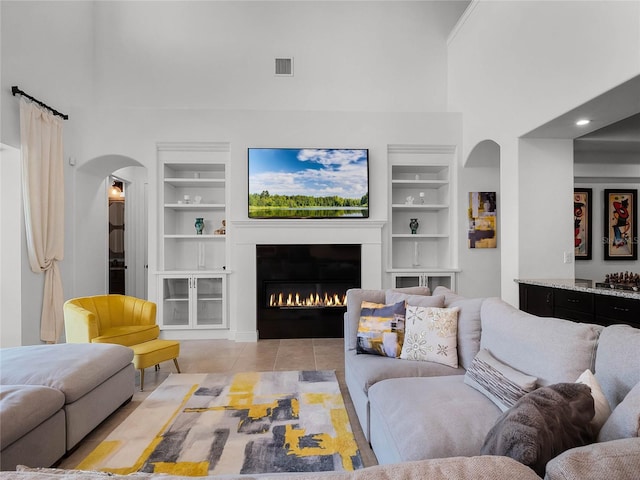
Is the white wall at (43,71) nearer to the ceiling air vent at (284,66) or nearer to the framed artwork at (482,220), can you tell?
the ceiling air vent at (284,66)

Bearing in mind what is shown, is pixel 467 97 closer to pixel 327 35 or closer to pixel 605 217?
pixel 327 35

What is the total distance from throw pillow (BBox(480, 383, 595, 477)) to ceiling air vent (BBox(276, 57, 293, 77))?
5377 mm

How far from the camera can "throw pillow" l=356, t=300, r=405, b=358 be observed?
2.64 m

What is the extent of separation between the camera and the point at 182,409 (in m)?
2.77

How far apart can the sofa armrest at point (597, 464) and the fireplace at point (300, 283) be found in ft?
14.0

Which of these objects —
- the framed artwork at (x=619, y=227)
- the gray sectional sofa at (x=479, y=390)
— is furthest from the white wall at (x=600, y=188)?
the gray sectional sofa at (x=479, y=390)

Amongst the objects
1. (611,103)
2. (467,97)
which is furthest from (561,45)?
(467,97)

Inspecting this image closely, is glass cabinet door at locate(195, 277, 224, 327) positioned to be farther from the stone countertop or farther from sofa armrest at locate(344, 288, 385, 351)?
the stone countertop

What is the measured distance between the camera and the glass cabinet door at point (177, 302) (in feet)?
16.7

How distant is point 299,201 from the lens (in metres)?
5.09

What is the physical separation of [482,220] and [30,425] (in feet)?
17.2

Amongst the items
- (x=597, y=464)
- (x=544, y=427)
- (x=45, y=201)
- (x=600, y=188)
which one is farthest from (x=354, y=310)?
(x=600, y=188)

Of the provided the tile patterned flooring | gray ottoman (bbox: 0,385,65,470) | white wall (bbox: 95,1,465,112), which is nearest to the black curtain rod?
white wall (bbox: 95,1,465,112)

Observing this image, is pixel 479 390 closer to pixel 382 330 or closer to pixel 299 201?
pixel 382 330
